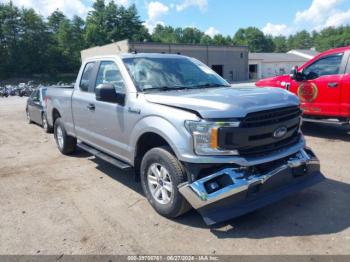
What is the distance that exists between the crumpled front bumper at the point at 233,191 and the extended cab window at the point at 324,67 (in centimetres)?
483

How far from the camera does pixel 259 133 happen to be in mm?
3543

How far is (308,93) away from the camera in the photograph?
7.86 m

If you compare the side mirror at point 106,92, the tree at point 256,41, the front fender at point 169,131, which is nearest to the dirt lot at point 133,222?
the front fender at point 169,131

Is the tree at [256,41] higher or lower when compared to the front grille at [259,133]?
higher

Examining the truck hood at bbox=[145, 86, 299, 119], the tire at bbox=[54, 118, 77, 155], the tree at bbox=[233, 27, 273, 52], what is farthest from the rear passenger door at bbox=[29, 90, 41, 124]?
the tree at bbox=[233, 27, 273, 52]

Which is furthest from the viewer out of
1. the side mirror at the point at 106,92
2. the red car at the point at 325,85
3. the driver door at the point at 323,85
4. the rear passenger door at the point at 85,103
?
the driver door at the point at 323,85

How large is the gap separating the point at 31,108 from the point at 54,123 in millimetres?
5267

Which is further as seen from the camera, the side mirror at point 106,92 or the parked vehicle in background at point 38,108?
the parked vehicle in background at point 38,108

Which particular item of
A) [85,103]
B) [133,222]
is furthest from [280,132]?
[85,103]

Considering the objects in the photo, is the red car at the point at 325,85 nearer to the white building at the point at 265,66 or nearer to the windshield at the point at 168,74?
the windshield at the point at 168,74

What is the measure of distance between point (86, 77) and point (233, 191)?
372 cm

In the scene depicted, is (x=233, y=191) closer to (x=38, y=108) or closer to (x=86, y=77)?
(x=86, y=77)

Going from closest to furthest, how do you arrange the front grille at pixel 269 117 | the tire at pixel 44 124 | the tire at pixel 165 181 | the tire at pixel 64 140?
the front grille at pixel 269 117
the tire at pixel 165 181
the tire at pixel 64 140
the tire at pixel 44 124

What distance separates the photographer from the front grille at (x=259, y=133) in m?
3.40
